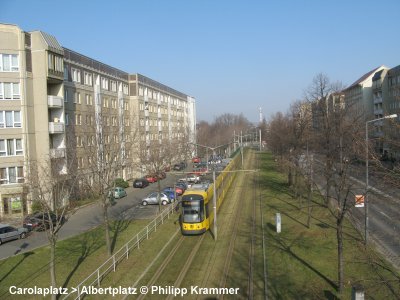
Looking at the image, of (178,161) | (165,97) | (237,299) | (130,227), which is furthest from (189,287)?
(165,97)

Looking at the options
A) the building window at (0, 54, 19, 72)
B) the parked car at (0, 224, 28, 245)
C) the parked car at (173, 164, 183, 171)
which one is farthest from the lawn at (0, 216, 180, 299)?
the parked car at (173, 164, 183, 171)

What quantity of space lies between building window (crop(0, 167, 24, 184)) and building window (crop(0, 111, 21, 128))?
3.80 metres

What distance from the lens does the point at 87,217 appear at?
1345 inches

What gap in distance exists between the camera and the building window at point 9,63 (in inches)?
1403

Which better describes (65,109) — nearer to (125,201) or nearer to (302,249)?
(125,201)

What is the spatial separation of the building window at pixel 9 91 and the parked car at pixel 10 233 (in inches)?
534

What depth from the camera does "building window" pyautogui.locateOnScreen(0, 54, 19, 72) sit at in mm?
35625

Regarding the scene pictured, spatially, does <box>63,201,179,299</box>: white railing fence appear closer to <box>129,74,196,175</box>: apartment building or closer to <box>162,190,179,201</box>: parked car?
<box>162,190,179,201</box>: parked car

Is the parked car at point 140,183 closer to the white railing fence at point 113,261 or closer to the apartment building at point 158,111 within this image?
the apartment building at point 158,111

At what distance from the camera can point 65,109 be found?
42438 millimetres

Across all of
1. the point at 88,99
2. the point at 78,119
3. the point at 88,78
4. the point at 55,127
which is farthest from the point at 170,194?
the point at 88,78

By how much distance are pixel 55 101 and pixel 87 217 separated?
39.7 ft

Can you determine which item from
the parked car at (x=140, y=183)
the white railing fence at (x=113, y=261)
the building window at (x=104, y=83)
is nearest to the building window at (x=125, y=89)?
the building window at (x=104, y=83)

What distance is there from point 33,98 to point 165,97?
46.5 meters
